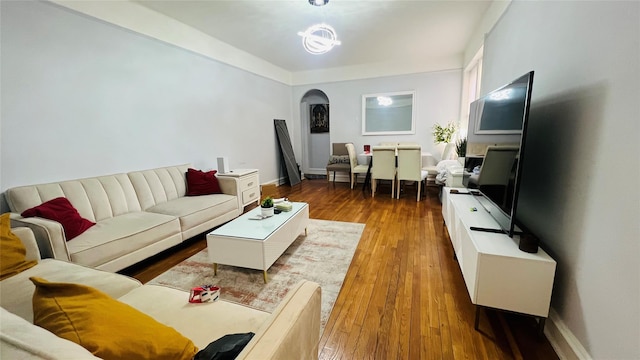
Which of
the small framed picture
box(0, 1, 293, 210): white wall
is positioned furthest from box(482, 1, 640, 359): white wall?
the small framed picture

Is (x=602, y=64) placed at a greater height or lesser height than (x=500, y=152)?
greater

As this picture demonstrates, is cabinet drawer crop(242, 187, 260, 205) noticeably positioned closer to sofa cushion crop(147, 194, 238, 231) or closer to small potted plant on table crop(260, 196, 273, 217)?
sofa cushion crop(147, 194, 238, 231)

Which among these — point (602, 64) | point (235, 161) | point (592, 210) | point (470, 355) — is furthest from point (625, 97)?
point (235, 161)

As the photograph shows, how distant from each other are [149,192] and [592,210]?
3.66m

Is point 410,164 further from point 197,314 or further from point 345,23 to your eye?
point 197,314

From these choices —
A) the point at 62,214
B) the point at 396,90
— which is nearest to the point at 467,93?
the point at 396,90

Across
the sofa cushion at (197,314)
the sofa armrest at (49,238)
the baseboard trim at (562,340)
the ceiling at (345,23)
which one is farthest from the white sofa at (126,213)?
the baseboard trim at (562,340)

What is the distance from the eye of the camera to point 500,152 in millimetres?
1761

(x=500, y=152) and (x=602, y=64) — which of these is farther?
(x=500, y=152)

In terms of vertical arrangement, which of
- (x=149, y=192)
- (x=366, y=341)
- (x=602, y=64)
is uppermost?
(x=602, y=64)

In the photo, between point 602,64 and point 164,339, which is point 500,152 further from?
point 164,339

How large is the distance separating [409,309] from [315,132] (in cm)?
593

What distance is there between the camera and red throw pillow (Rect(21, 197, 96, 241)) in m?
1.94

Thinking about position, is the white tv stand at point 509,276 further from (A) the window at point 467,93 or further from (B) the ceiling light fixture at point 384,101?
(B) the ceiling light fixture at point 384,101
